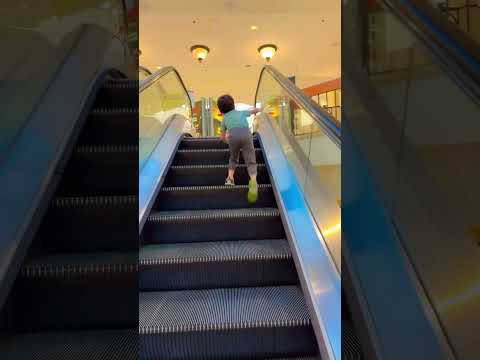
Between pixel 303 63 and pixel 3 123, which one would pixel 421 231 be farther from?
pixel 303 63

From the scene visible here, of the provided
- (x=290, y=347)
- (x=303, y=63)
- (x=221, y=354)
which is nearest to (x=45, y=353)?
(x=221, y=354)

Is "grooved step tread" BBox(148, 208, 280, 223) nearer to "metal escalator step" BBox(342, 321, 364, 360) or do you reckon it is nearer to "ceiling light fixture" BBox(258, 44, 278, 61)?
"metal escalator step" BBox(342, 321, 364, 360)

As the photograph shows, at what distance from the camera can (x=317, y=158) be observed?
2.28m

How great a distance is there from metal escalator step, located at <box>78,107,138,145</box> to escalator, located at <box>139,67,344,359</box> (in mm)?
161

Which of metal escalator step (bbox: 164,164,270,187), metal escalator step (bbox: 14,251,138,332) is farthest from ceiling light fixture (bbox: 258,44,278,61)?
metal escalator step (bbox: 14,251,138,332)

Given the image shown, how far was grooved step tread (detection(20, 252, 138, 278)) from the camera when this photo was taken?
4.78ft

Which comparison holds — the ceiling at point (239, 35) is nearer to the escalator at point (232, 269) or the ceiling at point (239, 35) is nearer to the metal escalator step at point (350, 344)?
the escalator at point (232, 269)

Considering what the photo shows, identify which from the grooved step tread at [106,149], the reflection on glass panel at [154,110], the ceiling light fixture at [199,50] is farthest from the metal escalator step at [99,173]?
the ceiling light fixture at [199,50]

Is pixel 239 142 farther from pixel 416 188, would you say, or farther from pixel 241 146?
pixel 416 188

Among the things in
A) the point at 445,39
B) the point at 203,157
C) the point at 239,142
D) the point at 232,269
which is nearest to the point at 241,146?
the point at 239,142

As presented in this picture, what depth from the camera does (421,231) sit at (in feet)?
4.04

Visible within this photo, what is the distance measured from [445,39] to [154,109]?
275cm

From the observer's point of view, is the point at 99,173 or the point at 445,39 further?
the point at 99,173

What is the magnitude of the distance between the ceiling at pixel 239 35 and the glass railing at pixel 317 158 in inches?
156
